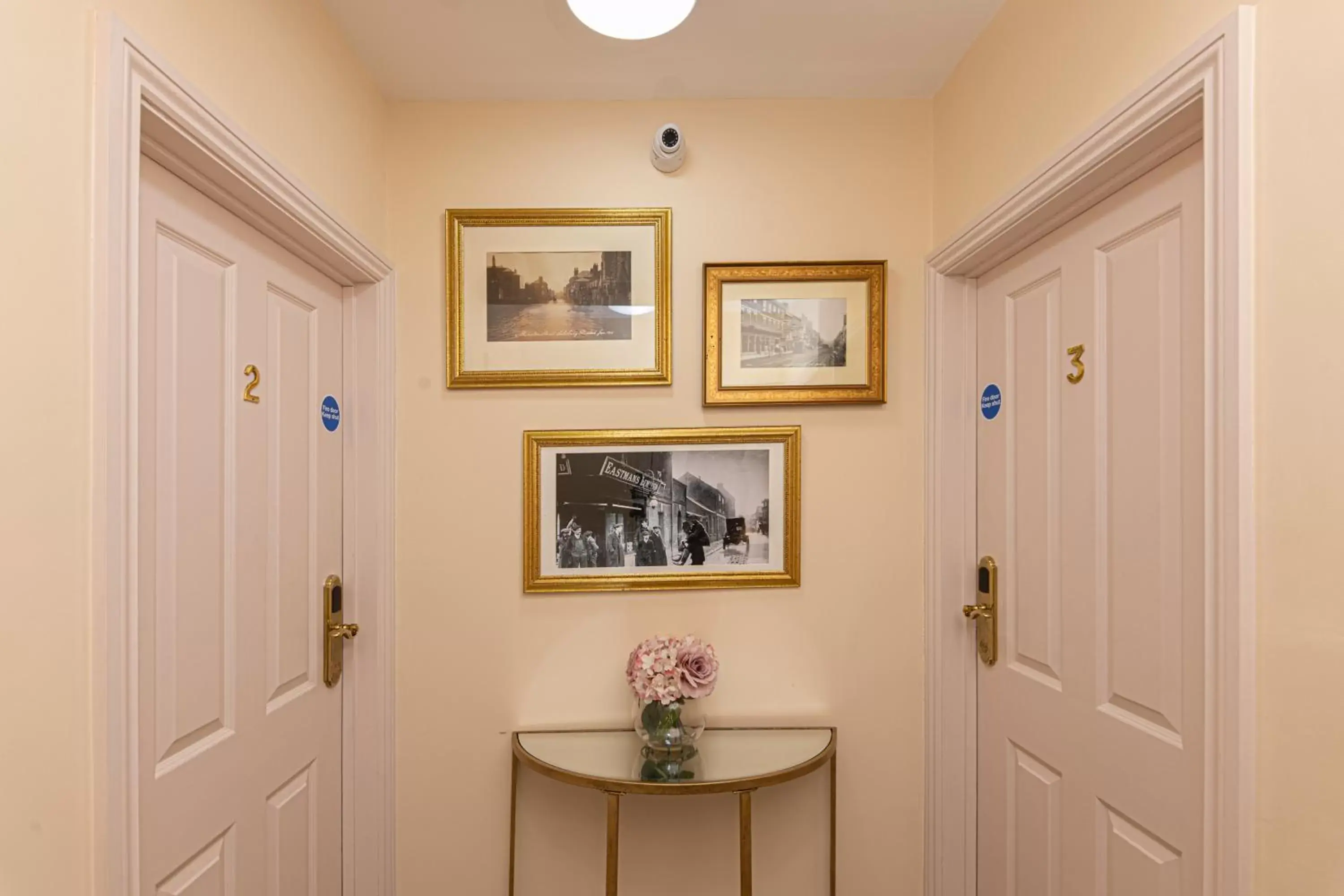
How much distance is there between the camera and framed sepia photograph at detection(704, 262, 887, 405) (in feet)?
6.84

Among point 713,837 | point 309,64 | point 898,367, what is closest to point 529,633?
point 713,837

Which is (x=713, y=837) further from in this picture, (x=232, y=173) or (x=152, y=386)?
(x=232, y=173)

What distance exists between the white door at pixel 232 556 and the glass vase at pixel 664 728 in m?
0.81

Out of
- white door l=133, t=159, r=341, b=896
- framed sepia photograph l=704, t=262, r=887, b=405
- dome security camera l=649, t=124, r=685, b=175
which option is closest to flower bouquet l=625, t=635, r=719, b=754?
framed sepia photograph l=704, t=262, r=887, b=405

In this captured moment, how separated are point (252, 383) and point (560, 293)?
84 centimetres

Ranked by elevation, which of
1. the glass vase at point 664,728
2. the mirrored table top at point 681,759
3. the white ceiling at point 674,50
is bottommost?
the mirrored table top at point 681,759

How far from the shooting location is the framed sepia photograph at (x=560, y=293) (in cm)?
207

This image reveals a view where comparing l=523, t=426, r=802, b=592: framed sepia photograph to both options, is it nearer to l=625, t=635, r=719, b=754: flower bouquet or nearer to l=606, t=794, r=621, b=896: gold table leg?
l=625, t=635, r=719, b=754: flower bouquet

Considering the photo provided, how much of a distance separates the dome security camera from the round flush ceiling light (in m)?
0.45

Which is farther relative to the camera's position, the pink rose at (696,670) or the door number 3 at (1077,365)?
the pink rose at (696,670)

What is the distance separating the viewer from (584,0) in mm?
1474
